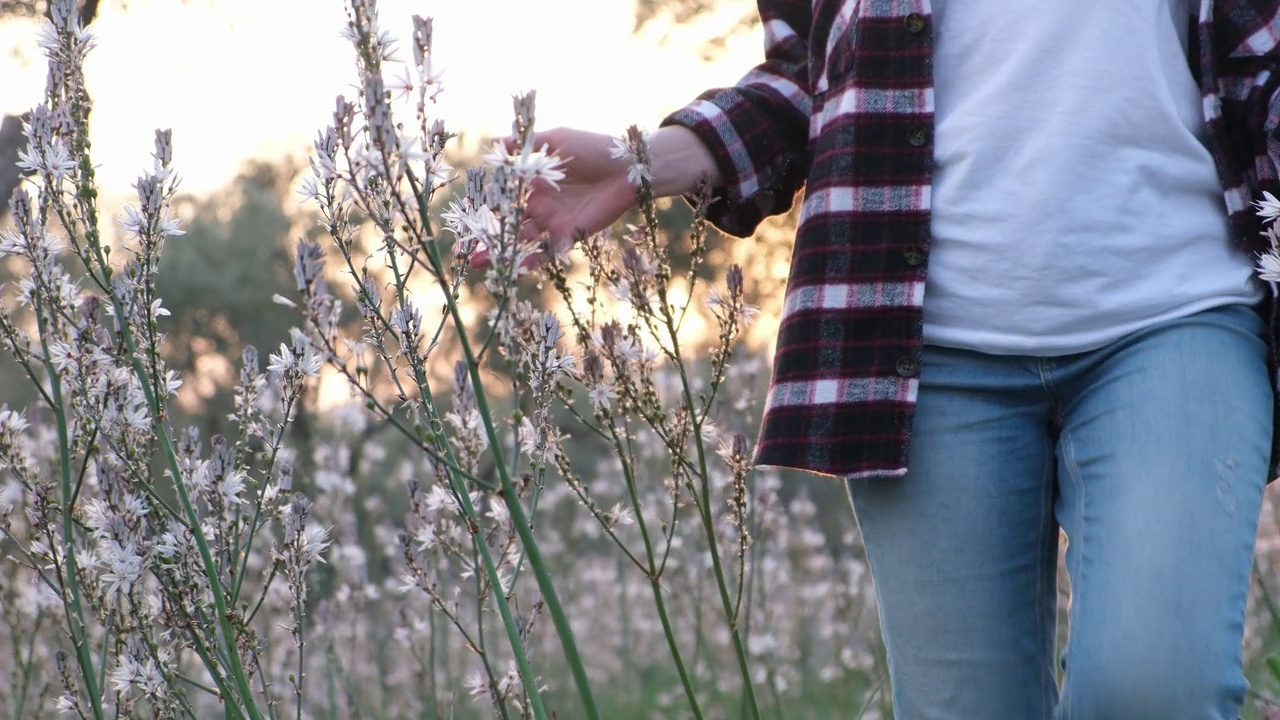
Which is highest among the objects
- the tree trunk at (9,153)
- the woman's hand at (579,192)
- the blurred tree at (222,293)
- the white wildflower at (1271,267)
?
the blurred tree at (222,293)

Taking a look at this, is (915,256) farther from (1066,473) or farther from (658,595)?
(658,595)

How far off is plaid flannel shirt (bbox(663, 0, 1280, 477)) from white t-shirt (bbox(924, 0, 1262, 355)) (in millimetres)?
46

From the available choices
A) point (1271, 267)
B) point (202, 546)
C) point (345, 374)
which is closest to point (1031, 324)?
point (1271, 267)

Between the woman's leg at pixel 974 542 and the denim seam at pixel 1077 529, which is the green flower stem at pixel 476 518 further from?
the denim seam at pixel 1077 529

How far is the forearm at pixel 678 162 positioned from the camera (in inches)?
86.0

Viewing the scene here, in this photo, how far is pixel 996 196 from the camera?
1.92 meters

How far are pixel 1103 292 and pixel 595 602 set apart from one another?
302 inches

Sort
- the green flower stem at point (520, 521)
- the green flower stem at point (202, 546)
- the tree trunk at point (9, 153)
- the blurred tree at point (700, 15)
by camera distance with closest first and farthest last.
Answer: the green flower stem at point (520, 521) → the green flower stem at point (202, 546) → the tree trunk at point (9, 153) → the blurred tree at point (700, 15)

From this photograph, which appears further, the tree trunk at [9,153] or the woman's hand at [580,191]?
the tree trunk at [9,153]

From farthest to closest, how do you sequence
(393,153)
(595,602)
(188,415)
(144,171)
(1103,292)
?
1. (188,415)
2. (595,602)
3. (144,171)
4. (1103,292)
5. (393,153)

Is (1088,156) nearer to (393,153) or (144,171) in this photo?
(393,153)

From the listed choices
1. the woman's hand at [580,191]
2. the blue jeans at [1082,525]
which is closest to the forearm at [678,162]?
the woman's hand at [580,191]

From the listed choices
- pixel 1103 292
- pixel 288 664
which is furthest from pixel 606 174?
pixel 288 664

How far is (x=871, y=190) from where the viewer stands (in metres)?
2.05
